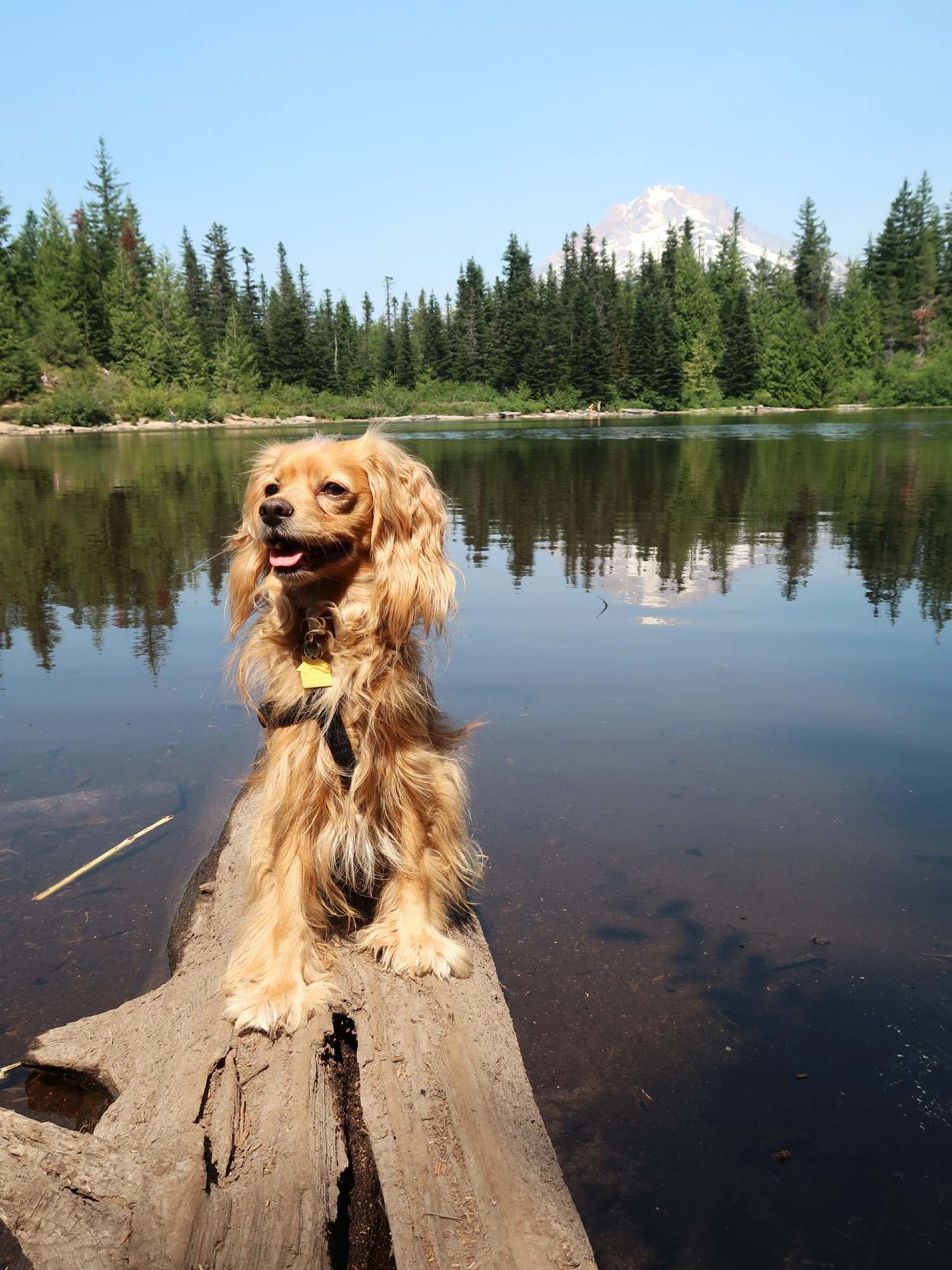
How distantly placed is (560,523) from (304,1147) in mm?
14970

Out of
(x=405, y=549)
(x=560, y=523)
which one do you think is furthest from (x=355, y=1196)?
(x=560, y=523)

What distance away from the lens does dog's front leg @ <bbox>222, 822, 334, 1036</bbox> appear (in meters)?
3.04

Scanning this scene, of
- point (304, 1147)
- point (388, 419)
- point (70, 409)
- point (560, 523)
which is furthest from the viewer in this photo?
point (388, 419)

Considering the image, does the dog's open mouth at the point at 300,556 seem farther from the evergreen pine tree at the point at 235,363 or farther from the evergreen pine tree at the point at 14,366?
the evergreen pine tree at the point at 235,363

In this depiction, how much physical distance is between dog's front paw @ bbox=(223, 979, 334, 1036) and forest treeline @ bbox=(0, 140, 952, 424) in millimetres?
75683

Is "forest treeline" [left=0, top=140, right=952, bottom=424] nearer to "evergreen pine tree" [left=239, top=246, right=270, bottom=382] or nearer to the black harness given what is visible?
"evergreen pine tree" [left=239, top=246, right=270, bottom=382]

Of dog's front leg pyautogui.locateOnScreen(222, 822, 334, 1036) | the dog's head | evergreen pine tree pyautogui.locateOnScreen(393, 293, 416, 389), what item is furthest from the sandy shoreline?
dog's front leg pyautogui.locateOnScreen(222, 822, 334, 1036)

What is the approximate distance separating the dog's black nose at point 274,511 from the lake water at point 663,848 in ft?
7.18

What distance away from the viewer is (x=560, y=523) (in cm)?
1683

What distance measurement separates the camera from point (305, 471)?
362 centimetres

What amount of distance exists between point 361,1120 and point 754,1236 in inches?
48.7

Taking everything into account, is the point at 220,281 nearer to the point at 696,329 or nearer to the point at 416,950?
the point at 696,329

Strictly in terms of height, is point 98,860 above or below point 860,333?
below

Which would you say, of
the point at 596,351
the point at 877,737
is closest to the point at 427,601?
the point at 877,737
